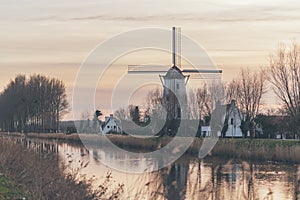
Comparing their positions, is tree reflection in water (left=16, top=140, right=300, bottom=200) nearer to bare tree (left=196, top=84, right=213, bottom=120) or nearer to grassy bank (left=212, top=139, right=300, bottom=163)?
grassy bank (left=212, top=139, right=300, bottom=163)

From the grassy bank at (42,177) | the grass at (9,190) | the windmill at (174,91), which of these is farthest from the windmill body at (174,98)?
the grass at (9,190)

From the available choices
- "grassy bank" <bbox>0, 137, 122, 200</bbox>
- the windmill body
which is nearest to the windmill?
the windmill body

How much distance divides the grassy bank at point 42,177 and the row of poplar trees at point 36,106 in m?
43.9

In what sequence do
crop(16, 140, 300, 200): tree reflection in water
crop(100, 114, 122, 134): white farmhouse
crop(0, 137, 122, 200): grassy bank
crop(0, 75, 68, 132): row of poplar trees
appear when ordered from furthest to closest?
crop(100, 114, 122, 134): white farmhouse
crop(0, 75, 68, 132): row of poplar trees
crop(16, 140, 300, 200): tree reflection in water
crop(0, 137, 122, 200): grassy bank

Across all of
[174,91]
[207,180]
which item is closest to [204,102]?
[174,91]

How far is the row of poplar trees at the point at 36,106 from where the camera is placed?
2397 inches

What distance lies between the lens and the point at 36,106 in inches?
2422

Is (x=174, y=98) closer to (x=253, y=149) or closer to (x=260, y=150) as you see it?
(x=253, y=149)

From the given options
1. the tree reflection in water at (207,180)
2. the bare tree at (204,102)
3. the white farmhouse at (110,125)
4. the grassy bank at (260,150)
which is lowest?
the tree reflection in water at (207,180)

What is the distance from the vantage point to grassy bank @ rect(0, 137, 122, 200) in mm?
11586

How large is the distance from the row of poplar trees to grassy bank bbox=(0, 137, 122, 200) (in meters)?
43.9

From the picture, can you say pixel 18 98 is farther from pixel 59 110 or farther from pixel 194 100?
pixel 194 100

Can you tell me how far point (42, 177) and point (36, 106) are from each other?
4966 cm

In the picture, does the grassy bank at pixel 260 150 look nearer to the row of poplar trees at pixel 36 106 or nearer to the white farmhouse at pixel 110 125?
the row of poplar trees at pixel 36 106
